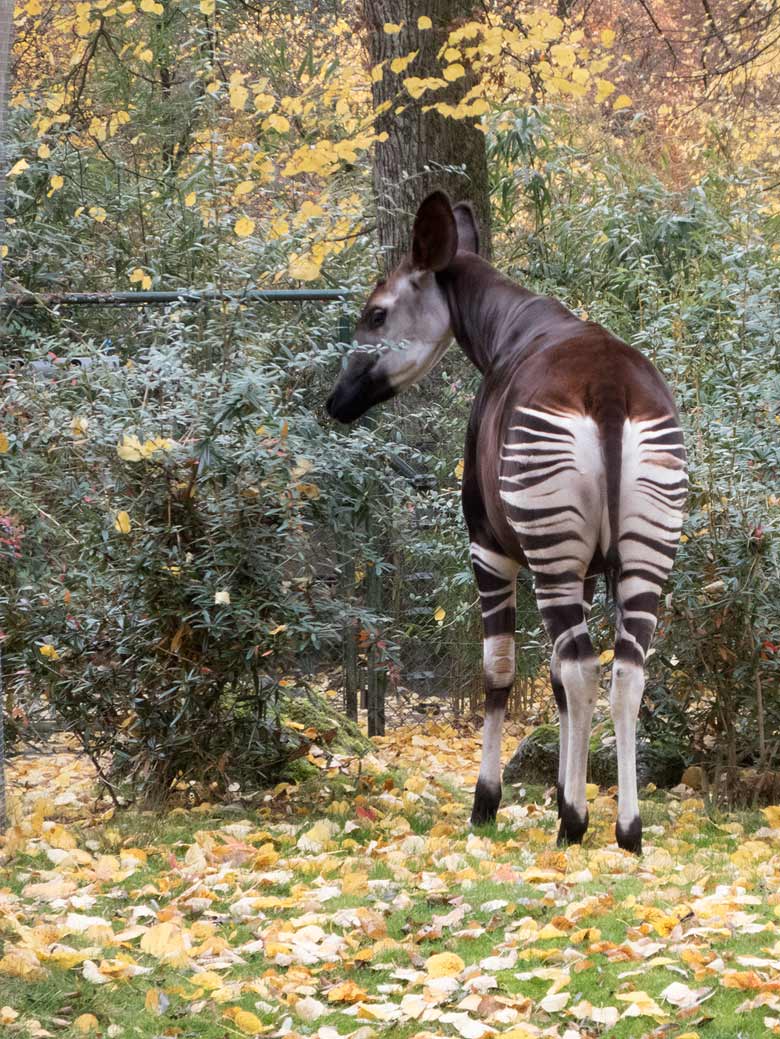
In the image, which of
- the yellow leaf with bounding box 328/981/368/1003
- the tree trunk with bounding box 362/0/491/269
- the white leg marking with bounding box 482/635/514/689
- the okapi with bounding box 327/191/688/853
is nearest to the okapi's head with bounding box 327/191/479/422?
the okapi with bounding box 327/191/688/853

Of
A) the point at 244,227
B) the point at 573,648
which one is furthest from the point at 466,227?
the point at 573,648

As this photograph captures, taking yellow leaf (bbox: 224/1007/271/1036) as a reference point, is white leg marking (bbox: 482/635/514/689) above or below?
above

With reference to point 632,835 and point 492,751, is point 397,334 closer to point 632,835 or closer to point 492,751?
point 492,751

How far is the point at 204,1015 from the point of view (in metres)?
2.87

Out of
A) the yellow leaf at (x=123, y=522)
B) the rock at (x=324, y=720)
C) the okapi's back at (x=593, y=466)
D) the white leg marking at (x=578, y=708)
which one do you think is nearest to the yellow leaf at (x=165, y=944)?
the white leg marking at (x=578, y=708)

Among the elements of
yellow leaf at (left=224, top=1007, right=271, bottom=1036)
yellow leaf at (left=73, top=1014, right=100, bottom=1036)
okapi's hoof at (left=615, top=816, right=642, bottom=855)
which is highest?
okapi's hoof at (left=615, top=816, right=642, bottom=855)

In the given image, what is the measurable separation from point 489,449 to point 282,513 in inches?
34.2

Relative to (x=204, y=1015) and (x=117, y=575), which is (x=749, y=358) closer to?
(x=117, y=575)

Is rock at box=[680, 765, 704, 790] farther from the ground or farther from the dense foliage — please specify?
the ground

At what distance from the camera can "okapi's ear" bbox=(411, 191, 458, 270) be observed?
16.1 feet

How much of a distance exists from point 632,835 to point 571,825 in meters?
0.25

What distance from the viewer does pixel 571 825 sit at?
14.5ft

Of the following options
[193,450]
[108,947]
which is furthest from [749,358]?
[108,947]

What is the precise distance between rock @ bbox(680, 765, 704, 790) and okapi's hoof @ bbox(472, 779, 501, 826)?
1.03 meters
